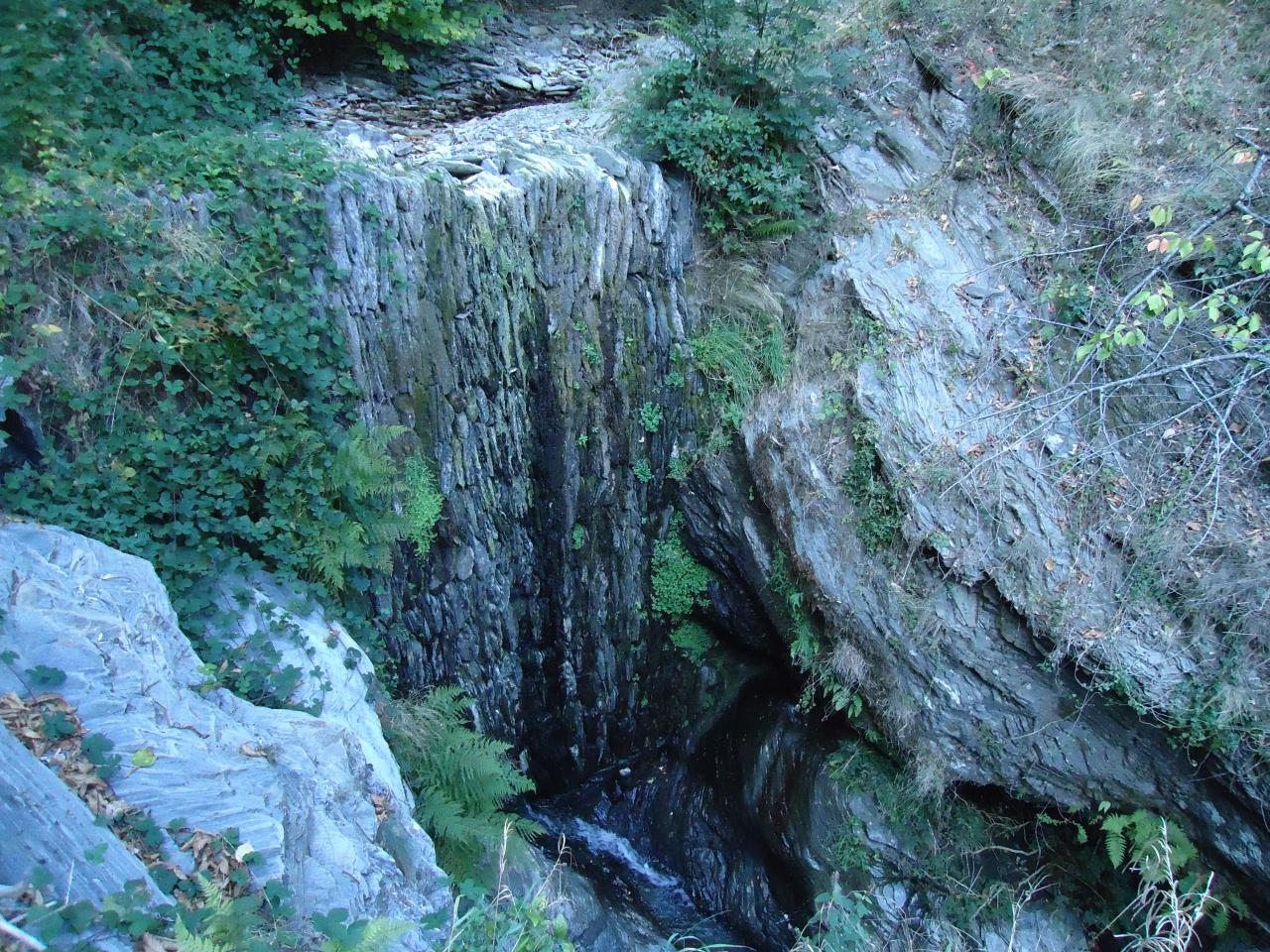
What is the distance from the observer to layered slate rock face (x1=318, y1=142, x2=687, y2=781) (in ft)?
15.7

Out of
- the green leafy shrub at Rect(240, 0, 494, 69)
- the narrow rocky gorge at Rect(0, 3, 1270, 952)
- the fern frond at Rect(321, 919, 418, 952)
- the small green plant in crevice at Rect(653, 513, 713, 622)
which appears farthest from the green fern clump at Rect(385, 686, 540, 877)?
the green leafy shrub at Rect(240, 0, 494, 69)

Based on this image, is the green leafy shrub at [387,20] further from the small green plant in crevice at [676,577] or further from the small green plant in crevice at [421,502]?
the small green plant in crevice at [676,577]

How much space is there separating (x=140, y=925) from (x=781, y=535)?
4841 millimetres

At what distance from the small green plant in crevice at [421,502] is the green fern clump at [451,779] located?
1.06 metres

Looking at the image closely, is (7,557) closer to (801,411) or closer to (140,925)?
(140,925)

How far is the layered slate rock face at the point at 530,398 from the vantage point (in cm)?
479

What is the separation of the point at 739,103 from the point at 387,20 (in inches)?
119

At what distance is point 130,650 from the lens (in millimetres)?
2949

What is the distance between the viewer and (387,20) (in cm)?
615

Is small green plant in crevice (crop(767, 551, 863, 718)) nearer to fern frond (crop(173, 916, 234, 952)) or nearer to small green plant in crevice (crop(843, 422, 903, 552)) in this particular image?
small green plant in crevice (crop(843, 422, 903, 552))

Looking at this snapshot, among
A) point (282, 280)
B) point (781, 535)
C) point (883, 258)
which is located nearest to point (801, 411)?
point (781, 535)

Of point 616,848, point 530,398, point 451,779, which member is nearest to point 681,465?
point 530,398

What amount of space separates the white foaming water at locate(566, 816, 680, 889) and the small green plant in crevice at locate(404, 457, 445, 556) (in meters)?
3.23

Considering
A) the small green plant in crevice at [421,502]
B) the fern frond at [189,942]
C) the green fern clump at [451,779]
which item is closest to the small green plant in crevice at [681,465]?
the small green plant in crevice at [421,502]
